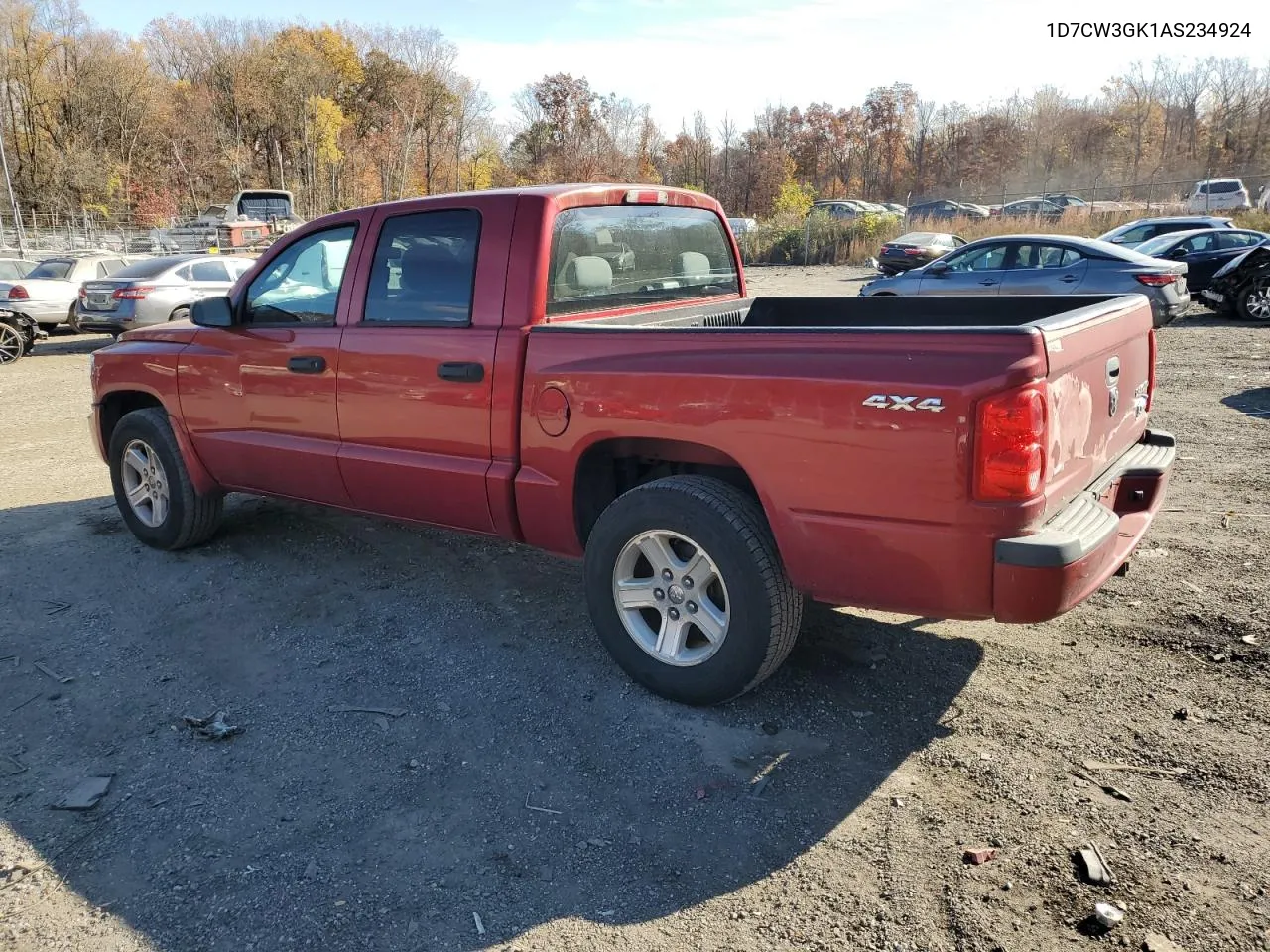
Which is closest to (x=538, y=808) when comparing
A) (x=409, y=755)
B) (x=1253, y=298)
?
(x=409, y=755)

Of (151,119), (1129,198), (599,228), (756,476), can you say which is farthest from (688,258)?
(151,119)

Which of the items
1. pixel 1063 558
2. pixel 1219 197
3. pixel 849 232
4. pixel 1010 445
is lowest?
pixel 1063 558

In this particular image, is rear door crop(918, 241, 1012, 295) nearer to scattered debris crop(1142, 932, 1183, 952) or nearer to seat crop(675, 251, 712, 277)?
seat crop(675, 251, 712, 277)

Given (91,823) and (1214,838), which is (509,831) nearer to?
(91,823)

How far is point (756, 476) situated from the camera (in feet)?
10.5

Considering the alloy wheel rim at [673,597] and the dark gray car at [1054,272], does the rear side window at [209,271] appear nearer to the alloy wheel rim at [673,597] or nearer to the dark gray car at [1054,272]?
the dark gray car at [1054,272]

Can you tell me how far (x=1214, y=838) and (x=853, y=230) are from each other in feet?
107

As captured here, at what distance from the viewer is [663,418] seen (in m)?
3.38

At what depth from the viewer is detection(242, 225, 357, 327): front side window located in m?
4.58

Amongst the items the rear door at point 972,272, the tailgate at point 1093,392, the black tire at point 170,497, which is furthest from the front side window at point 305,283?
the rear door at point 972,272

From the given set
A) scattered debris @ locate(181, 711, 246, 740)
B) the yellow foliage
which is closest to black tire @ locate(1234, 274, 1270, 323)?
scattered debris @ locate(181, 711, 246, 740)

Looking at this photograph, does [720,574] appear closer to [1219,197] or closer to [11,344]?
[11,344]

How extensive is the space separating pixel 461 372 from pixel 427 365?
223mm

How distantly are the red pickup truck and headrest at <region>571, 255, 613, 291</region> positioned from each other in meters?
0.02
